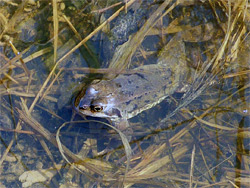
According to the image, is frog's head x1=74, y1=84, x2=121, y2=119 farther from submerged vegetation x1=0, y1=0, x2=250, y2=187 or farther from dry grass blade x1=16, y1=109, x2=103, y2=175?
dry grass blade x1=16, y1=109, x2=103, y2=175

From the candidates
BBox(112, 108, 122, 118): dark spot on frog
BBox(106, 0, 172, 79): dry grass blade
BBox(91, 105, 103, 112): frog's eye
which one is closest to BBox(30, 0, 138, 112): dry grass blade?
BBox(106, 0, 172, 79): dry grass blade

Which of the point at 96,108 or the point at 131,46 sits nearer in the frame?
the point at 96,108

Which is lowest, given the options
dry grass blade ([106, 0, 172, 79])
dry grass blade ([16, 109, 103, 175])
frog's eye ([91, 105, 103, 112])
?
dry grass blade ([16, 109, 103, 175])

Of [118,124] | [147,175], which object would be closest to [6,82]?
[118,124]

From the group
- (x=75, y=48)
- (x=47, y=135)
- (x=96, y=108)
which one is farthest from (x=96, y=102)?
(x=75, y=48)

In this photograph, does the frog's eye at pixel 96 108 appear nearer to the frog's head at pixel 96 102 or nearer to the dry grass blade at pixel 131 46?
the frog's head at pixel 96 102

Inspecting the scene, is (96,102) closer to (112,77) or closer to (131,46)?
(112,77)

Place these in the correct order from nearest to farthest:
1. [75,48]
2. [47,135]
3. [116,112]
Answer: [47,135] → [116,112] → [75,48]
